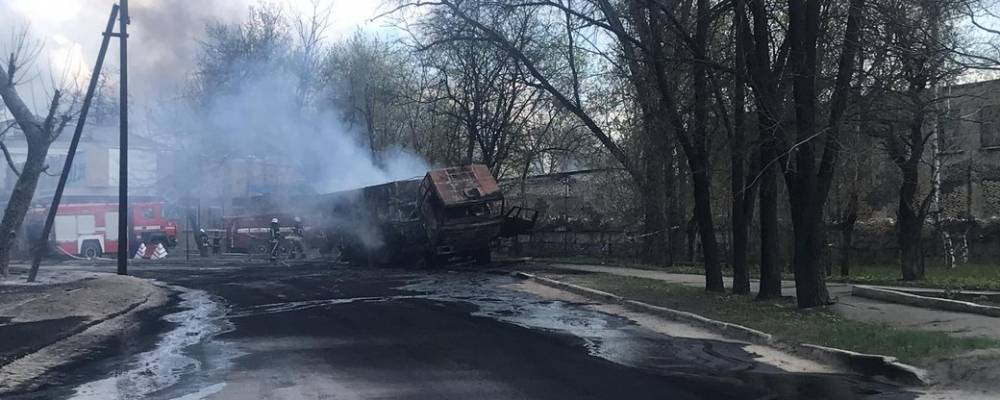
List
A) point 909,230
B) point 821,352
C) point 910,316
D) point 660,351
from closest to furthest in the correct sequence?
point 821,352
point 660,351
point 910,316
point 909,230

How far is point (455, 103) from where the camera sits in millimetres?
35688

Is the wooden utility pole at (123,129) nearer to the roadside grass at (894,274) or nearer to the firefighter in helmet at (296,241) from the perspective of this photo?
the firefighter in helmet at (296,241)

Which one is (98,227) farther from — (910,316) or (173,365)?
(910,316)

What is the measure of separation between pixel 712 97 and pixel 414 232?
44.8ft

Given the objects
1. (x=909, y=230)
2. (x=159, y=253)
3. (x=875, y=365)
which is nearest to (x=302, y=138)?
(x=159, y=253)

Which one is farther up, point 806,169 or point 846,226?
point 806,169

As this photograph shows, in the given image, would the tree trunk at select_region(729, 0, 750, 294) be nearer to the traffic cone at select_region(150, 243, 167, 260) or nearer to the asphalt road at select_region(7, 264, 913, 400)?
the asphalt road at select_region(7, 264, 913, 400)

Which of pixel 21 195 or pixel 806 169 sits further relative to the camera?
pixel 21 195

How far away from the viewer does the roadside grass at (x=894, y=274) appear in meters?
18.5

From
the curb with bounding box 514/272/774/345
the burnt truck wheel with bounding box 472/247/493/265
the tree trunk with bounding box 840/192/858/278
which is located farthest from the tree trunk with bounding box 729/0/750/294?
the burnt truck wheel with bounding box 472/247/493/265

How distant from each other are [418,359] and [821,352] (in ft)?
15.1

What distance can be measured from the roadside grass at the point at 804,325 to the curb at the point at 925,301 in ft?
5.32

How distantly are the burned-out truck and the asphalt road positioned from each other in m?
9.98

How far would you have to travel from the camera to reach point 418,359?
10.1m
